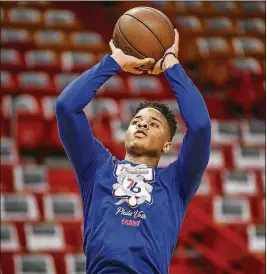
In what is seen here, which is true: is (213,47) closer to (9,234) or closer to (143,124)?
(9,234)

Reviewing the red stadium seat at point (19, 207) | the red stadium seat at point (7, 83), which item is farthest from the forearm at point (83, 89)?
the red stadium seat at point (7, 83)

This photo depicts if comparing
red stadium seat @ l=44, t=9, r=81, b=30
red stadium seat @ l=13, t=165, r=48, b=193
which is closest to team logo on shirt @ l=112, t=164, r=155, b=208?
red stadium seat @ l=13, t=165, r=48, b=193

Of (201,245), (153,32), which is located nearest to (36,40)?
(201,245)

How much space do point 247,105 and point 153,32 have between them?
350 centimetres

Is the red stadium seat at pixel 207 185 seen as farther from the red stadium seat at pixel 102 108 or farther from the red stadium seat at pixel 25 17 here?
the red stadium seat at pixel 25 17

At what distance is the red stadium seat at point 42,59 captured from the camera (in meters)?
5.59

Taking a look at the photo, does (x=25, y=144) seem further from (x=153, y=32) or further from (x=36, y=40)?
(x=153, y=32)

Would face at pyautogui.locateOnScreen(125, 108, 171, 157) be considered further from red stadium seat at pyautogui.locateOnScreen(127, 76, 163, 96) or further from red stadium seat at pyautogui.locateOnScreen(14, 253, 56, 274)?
red stadium seat at pyautogui.locateOnScreen(127, 76, 163, 96)

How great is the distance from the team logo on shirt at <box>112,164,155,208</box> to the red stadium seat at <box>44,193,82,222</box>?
1835 millimetres

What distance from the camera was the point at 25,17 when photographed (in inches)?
251

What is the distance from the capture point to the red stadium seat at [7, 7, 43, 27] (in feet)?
20.3

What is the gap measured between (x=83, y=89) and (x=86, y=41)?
4.41 m

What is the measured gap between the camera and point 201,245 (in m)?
3.65

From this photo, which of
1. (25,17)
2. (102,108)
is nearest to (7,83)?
(102,108)
